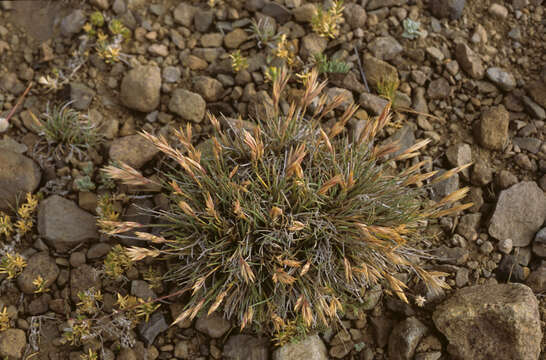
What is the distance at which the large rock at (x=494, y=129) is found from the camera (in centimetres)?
356

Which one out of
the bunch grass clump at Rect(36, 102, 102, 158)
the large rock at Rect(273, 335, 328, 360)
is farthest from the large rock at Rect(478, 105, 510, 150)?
the bunch grass clump at Rect(36, 102, 102, 158)

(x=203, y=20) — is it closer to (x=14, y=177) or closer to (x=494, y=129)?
(x=14, y=177)

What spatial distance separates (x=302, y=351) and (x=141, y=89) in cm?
234

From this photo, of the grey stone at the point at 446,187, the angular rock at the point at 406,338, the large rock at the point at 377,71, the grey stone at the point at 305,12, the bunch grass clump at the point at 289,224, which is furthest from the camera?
the grey stone at the point at 305,12

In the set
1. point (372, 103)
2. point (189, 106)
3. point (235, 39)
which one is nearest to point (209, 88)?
point (189, 106)

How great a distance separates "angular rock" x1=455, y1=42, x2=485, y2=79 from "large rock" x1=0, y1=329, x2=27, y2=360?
153 inches

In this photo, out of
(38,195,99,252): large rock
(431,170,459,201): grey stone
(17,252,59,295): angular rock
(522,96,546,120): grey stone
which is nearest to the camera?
(17,252,59,295): angular rock

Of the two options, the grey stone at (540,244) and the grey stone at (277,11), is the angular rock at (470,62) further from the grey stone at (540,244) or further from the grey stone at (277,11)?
the grey stone at (277,11)

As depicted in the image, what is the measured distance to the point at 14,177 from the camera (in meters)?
3.44

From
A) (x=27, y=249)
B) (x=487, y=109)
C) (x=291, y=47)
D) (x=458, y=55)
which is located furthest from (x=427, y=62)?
(x=27, y=249)

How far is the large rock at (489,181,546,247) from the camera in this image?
334cm

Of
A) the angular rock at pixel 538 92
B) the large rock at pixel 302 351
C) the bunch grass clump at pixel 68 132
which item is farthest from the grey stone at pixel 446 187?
the bunch grass clump at pixel 68 132

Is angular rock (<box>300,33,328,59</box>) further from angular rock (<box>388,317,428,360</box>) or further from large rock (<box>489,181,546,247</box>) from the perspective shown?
angular rock (<box>388,317,428,360</box>)

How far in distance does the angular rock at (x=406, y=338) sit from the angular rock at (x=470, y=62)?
2.06 m
